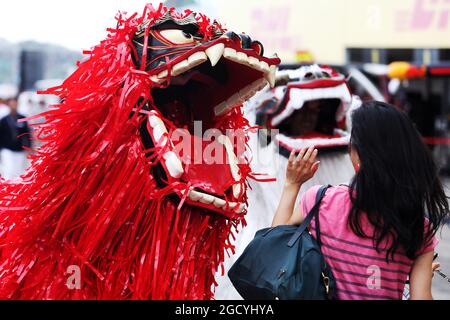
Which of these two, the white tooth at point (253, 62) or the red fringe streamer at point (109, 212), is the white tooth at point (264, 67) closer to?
the white tooth at point (253, 62)

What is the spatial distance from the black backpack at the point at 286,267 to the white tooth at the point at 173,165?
28cm

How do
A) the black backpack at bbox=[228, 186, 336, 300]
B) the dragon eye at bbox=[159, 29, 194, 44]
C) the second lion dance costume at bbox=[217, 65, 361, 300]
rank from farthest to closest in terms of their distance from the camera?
the second lion dance costume at bbox=[217, 65, 361, 300] → the dragon eye at bbox=[159, 29, 194, 44] → the black backpack at bbox=[228, 186, 336, 300]

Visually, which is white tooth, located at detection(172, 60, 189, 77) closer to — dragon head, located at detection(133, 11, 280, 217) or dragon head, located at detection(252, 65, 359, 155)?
dragon head, located at detection(133, 11, 280, 217)

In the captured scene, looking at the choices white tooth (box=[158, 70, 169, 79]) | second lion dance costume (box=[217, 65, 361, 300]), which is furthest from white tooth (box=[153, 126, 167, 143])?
second lion dance costume (box=[217, 65, 361, 300])

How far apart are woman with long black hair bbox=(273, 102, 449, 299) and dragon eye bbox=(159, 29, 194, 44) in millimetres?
531

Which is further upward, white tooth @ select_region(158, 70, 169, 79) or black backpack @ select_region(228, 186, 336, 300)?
white tooth @ select_region(158, 70, 169, 79)

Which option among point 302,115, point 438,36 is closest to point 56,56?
point 438,36

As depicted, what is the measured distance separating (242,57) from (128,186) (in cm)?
47

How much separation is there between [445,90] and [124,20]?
9.94 meters

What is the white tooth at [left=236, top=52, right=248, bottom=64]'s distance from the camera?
1.77m

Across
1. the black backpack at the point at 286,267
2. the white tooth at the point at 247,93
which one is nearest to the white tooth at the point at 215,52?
the white tooth at the point at 247,93

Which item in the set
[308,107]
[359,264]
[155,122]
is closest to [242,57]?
[155,122]

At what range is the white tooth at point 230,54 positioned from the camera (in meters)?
1.75

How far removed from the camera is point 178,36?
1.85 meters
